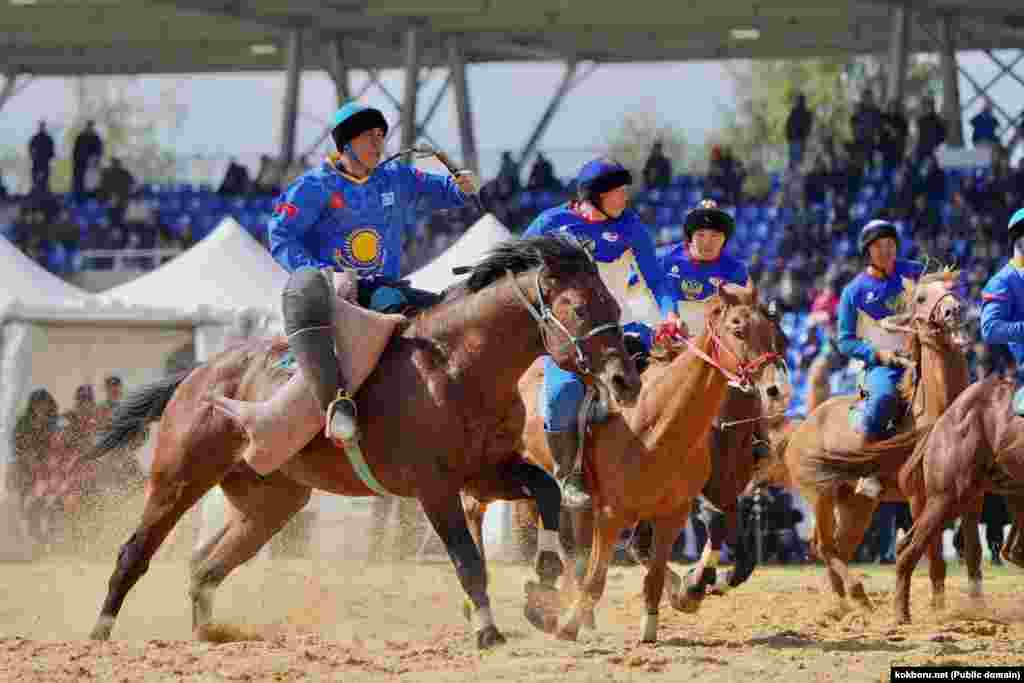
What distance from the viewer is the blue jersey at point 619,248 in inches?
409

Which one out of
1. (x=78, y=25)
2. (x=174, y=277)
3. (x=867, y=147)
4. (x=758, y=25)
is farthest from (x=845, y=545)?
(x=78, y=25)

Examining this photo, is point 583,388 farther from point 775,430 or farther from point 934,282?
point 775,430

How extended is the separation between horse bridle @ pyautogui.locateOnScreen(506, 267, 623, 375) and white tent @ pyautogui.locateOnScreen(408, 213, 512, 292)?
9.56m

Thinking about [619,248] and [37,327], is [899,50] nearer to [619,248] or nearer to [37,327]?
[37,327]

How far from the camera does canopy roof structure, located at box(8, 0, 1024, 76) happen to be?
31.0m

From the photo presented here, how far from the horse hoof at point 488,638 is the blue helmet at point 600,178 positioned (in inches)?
117

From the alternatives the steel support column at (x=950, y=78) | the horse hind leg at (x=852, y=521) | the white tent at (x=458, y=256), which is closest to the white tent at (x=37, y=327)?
the white tent at (x=458, y=256)

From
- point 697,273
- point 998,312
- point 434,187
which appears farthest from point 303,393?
point 998,312

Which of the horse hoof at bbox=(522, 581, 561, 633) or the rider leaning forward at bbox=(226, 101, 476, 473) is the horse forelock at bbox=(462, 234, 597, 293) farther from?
the horse hoof at bbox=(522, 581, 561, 633)

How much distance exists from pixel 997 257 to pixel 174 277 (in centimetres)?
1072

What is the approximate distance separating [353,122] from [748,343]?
2343mm

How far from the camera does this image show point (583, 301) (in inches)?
333

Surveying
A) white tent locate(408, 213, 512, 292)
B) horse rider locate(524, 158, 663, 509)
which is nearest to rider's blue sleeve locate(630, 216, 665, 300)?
horse rider locate(524, 158, 663, 509)

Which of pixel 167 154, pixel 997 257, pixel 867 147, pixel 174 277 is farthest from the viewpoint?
pixel 167 154
